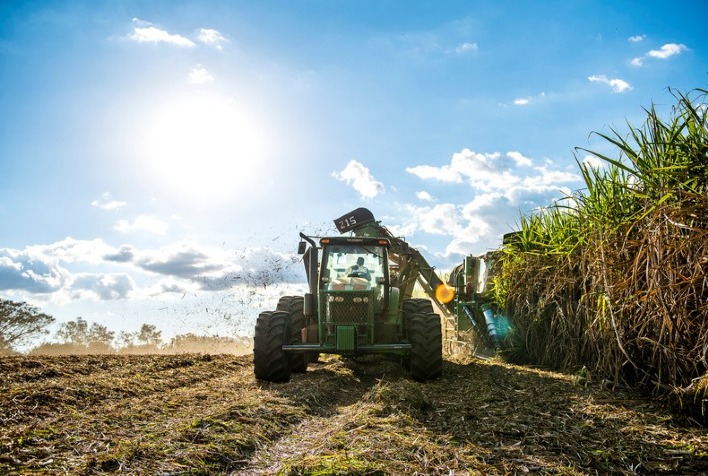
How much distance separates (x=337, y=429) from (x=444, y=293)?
7443 mm

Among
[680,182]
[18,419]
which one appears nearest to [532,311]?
[680,182]

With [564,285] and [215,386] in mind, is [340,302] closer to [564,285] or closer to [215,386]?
[215,386]

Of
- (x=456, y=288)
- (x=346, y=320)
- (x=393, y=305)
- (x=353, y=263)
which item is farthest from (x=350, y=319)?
(x=456, y=288)

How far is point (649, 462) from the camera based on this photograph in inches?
153

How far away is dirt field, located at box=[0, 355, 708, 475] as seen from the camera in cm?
380

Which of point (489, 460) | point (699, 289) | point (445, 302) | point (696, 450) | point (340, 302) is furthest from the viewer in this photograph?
point (445, 302)

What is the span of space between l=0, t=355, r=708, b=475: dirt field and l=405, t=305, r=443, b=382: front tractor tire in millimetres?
317

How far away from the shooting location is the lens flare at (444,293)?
11.6 meters

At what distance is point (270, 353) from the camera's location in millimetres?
7875

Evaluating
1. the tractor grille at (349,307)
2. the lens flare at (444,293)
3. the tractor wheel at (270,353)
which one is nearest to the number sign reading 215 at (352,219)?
the lens flare at (444,293)

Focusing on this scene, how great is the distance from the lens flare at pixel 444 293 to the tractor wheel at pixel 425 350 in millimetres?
3615

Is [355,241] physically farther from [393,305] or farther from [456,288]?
[456,288]

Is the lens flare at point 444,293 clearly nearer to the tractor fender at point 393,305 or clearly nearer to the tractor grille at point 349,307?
the tractor fender at point 393,305

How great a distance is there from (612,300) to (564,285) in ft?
6.02
